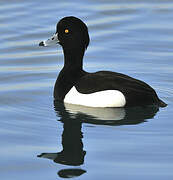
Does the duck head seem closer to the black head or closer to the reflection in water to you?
the black head

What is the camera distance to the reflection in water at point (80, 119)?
26.3 ft

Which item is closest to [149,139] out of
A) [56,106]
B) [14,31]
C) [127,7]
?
[56,106]

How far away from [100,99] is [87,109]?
0.21m

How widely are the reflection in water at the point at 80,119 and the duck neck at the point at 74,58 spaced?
0.59 meters

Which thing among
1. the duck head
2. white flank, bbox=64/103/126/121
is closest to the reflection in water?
white flank, bbox=64/103/126/121

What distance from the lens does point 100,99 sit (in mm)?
9547

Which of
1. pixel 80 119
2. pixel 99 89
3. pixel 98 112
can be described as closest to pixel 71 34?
pixel 99 89

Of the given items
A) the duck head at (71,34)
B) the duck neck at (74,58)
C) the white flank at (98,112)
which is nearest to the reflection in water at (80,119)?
the white flank at (98,112)

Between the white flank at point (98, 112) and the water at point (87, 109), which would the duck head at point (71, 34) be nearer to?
the water at point (87, 109)

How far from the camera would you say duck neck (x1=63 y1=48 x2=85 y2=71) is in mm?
10219

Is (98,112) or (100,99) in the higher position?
(100,99)

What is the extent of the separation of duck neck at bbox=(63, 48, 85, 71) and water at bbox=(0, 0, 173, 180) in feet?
1.67

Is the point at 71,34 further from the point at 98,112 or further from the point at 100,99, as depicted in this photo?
the point at 98,112

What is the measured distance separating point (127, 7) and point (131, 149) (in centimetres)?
815
